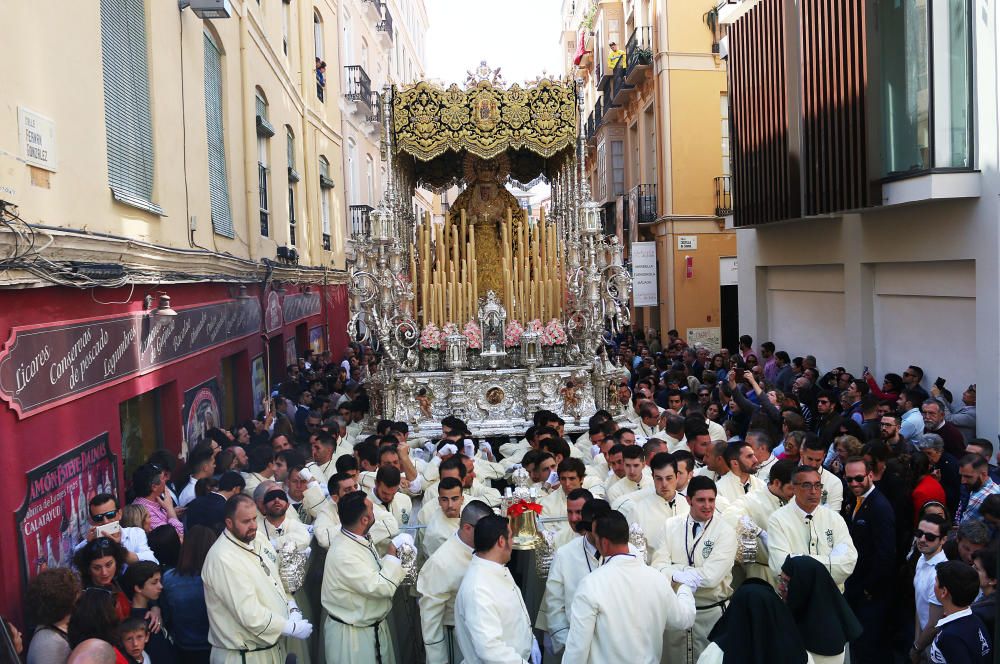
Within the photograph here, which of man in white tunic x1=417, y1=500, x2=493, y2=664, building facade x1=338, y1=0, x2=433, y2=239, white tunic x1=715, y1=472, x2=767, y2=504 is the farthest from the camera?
building facade x1=338, y1=0, x2=433, y2=239

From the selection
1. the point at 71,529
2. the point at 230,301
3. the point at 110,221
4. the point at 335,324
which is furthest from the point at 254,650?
the point at 335,324

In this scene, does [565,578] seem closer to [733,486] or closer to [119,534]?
[733,486]

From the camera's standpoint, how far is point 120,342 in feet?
23.0

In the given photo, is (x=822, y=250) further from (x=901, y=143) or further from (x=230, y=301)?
(x=230, y=301)

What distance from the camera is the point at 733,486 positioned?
6.12 meters

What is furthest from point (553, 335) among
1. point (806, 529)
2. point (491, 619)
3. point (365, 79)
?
point (365, 79)

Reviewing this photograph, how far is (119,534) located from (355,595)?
1549 millimetres

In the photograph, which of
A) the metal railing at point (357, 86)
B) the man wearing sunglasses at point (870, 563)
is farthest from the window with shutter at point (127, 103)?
the metal railing at point (357, 86)

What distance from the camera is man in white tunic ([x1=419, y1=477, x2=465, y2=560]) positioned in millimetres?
5645

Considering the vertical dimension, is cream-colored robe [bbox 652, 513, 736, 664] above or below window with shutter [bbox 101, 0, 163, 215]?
below

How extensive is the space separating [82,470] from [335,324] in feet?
51.1

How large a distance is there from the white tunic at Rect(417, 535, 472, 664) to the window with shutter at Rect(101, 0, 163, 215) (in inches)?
166

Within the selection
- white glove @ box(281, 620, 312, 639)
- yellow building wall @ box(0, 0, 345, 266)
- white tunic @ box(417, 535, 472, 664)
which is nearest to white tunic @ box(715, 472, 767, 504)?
white tunic @ box(417, 535, 472, 664)

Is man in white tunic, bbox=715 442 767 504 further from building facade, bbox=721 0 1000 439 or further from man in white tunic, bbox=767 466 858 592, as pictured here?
building facade, bbox=721 0 1000 439
